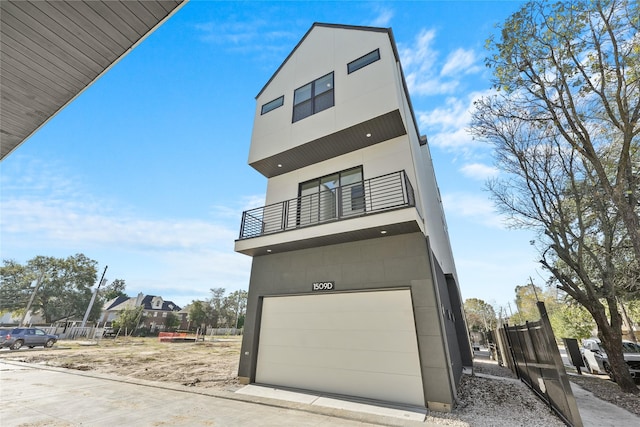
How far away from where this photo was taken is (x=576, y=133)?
6.89 meters

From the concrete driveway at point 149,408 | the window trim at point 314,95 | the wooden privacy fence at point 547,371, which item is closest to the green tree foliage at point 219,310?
the concrete driveway at point 149,408

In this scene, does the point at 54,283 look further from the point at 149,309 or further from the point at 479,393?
the point at 479,393

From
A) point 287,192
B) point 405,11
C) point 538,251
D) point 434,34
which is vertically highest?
point 405,11

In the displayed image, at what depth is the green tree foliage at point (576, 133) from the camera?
6152 millimetres

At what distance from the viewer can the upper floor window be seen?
8.98m

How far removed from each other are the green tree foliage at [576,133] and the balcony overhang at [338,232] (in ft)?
16.6

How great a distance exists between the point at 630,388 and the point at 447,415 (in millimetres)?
6939

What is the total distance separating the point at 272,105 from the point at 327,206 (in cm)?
538

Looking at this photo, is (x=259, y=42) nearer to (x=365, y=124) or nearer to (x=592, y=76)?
(x=365, y=124)

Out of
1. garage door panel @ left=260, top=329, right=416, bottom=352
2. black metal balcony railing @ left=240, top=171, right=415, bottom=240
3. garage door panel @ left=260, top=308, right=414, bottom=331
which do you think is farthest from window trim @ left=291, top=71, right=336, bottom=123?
garage door panel @ left=260, top=329, right=416, bottom=352

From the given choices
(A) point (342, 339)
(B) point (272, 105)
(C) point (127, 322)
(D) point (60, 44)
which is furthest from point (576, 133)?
(C) point (127, 322)

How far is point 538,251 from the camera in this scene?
389 inches

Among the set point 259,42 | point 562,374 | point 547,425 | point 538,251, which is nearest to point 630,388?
point 538,251

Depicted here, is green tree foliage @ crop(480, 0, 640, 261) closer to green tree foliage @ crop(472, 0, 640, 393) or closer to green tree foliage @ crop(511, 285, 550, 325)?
green tree foliage @ crop(472, 0, 640, 393)
